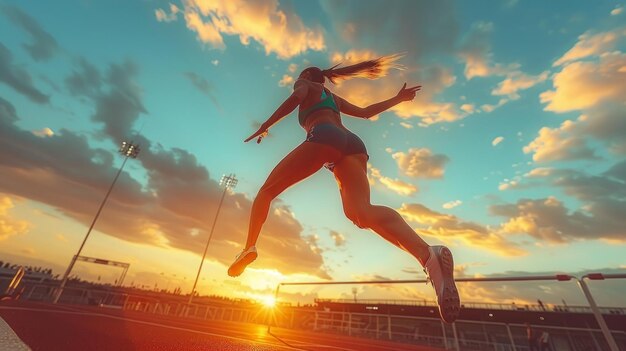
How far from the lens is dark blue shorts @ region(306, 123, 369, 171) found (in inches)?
69.7

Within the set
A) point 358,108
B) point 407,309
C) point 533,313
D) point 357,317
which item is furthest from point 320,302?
point 358,108

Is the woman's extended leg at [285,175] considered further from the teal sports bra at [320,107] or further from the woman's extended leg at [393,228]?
the teal sports bra at [320,107]

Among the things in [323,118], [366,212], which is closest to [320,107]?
[323,118]

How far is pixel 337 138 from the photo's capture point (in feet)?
5.89

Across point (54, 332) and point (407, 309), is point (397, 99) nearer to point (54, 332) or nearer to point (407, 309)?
point (54, 332)

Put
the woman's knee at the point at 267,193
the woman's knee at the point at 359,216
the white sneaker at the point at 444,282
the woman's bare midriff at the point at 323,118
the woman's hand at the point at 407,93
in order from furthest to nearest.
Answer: the woman's hand at the point at 407,93
the woman's bare midriff at the point at 323,118
the woman's knee at the point at 267,193
the woman's knee at the point at 359,216
the white sneaker at the point at 444,282

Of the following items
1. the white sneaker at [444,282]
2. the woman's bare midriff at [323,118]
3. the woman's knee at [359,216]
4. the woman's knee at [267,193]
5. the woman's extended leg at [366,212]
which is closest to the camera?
the white sneaker at [444,282]

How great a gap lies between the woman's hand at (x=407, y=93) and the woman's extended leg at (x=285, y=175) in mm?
966

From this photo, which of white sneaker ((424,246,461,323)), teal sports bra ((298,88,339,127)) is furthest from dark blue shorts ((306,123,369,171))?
white sneaker ((424,246,461,323))

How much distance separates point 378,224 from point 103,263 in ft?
155

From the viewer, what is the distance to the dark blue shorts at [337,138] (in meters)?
1.77

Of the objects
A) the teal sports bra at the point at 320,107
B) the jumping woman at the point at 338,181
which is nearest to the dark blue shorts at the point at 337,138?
the jumping woman at the point at 338,181

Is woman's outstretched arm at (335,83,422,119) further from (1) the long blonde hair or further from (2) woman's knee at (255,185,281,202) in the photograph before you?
(2) woman's knee at (255,185,281,202)

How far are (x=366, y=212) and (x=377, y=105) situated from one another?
113 cm
